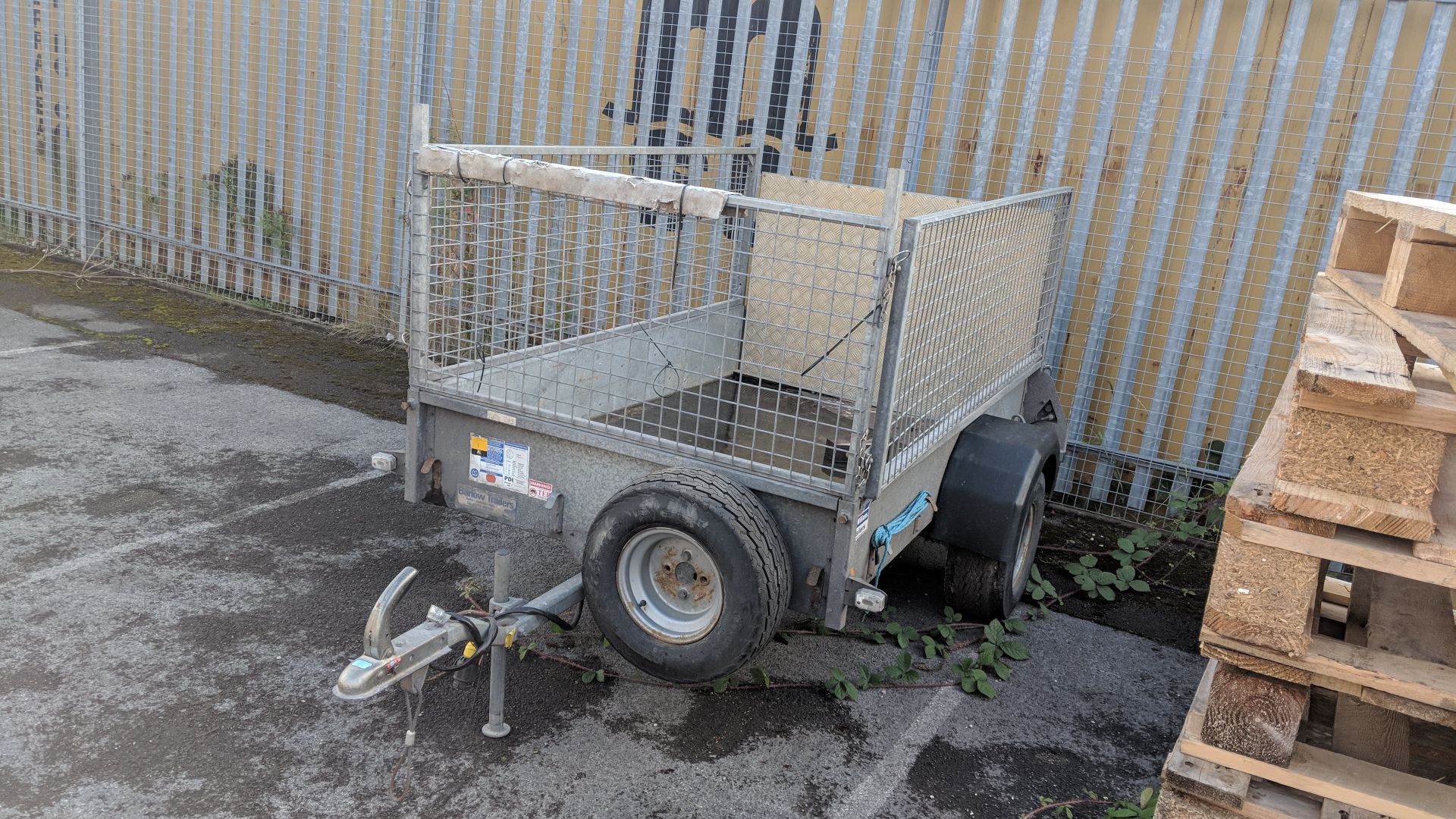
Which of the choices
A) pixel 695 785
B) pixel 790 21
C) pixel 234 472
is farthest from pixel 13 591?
pixel 790 21

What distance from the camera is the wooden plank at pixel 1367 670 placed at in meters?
2.35

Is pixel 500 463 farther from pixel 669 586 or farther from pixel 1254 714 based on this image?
pixel 1254 714

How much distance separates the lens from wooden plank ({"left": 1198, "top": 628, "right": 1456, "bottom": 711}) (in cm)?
235

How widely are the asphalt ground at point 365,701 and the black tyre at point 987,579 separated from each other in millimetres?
229

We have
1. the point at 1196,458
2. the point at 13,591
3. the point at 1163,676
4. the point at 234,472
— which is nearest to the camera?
the point at 13,591

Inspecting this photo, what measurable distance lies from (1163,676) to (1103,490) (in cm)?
194

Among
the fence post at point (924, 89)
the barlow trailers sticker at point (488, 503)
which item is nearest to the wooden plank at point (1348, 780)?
the barlow trailers sticker at point (488, 503)

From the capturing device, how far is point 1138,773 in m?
3.98

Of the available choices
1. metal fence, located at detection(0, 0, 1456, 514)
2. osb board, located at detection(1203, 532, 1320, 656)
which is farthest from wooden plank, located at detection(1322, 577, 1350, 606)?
metal fence, located at detection(0, 0, 1456, 514)

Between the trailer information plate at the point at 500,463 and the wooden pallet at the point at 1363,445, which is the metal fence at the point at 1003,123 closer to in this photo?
the trailer information plate at the point at 500,463

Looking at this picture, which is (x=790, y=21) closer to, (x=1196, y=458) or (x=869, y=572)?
(x=1196, y=458)

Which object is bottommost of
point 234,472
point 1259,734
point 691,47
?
point 234,472

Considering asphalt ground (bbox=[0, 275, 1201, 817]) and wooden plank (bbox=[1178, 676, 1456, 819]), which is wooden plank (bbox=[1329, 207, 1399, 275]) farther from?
asphalt ground (bbox=[0, 275, 1201, 817])

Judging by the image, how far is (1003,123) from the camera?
6469 mm
